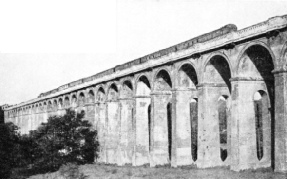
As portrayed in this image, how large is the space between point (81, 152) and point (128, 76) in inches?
315

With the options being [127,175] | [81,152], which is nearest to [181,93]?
[127,175]

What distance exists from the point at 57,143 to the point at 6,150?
19.5ft

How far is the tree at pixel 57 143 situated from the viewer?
27.0 metres

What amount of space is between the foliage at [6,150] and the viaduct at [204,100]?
9.24 meters

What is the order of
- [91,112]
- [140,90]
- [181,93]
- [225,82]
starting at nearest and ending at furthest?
[225,82] < [181,93] < [140,90] < [91,112]

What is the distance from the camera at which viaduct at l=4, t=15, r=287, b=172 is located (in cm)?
1602

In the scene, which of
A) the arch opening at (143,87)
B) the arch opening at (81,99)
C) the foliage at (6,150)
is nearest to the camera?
the foliage at (6,150)

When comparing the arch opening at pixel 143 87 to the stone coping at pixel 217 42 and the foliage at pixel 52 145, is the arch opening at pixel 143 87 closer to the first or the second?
the stone coping at pixel 217 42

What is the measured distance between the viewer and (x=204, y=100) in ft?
65.7

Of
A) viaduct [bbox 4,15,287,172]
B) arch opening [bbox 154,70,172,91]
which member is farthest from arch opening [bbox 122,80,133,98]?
arch opening [bbox 154,70,172,91]

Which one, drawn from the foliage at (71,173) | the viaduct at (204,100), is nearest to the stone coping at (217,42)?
the viaduct at (204,100)

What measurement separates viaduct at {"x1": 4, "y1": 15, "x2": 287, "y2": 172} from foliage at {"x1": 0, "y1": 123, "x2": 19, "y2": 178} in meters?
9.24

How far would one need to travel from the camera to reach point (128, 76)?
28453 mm

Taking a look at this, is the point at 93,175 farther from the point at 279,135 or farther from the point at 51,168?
the point at 279,135
